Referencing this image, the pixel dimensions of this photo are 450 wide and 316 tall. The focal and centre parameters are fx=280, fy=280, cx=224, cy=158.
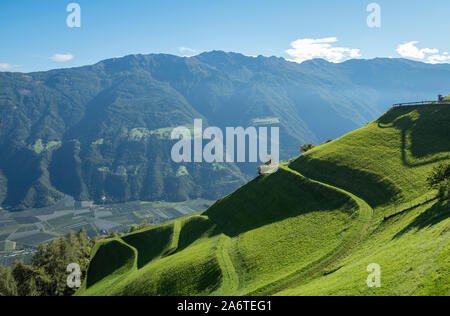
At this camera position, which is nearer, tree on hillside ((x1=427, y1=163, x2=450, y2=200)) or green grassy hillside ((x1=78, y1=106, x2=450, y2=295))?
green grassy hillside ((x1=78, y1=106, x2=450, y2=295))

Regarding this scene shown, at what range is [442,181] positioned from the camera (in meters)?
57.9

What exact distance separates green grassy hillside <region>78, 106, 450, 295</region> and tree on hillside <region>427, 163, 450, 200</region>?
2.68 meters

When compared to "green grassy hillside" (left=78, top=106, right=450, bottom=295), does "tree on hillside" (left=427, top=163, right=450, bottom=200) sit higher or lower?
higher

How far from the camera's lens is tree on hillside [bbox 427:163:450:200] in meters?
55.4

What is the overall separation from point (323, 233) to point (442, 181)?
26635 millimetres

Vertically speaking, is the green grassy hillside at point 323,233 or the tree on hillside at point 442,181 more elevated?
the tree on hillside at point 442,181

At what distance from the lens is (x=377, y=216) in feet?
211

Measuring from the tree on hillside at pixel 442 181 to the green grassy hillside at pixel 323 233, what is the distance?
106 inches

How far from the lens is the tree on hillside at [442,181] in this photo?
5541 cm

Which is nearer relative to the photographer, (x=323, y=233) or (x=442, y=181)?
(x=442, y=181)

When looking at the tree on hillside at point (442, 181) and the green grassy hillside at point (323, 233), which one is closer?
the green grassy hillside at point (323, 233)

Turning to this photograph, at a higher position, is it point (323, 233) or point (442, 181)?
point (442, 181)
